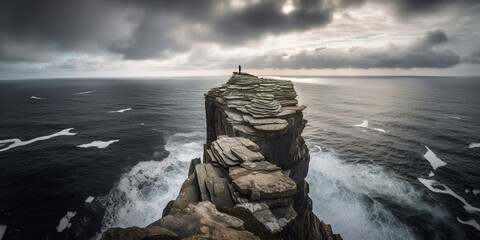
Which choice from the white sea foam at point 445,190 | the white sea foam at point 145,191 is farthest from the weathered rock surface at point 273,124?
the white sea foam at point 445,190

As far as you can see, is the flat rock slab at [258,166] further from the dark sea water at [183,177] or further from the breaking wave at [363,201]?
the breaking wave at [363,201]

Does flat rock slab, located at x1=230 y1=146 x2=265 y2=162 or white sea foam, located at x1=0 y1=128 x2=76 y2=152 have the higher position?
flat rock slab, located at x1=230 y1=146 x2=265 y2=162

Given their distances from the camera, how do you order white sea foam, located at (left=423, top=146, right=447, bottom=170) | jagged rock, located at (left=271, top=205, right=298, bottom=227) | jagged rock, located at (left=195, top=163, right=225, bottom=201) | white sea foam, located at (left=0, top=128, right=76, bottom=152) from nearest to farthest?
jagged rock, located at (left=271, top=205, right=298, bottom=227), jagged rock, located at (left=195, top=163, right=225, bottom=201), white sea foam, located at (left=423, top=146, right=447, bottom=170), white sea foam, located at (left=0, top=128, right=76, bottom=152)

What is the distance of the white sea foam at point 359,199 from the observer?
23.7m

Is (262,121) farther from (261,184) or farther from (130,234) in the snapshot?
(130,234)

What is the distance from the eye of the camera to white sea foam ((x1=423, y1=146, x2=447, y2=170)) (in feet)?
125

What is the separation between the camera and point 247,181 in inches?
355

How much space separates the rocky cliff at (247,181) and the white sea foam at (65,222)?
16.6 meters

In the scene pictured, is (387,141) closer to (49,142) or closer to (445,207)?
(445,207)

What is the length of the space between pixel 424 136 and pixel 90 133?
309ft

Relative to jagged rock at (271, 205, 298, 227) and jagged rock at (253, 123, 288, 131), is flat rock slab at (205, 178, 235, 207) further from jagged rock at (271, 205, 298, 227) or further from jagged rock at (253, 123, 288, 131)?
jagged rock at (253, 123, 288, 131)

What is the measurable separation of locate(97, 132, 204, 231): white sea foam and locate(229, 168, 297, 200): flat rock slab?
66.8ft

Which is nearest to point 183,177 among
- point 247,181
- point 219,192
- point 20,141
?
point 219,192

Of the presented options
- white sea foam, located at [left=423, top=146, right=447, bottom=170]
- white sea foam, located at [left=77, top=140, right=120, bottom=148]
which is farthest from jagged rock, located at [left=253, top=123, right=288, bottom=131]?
white sea foam, located at [left=77, top=140, right=120, bottom=148]
